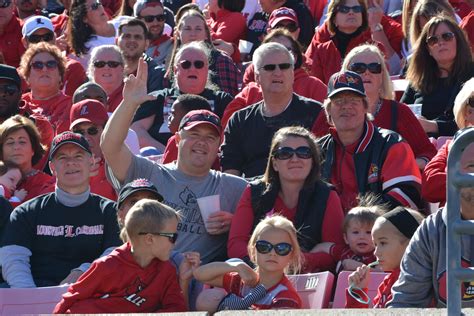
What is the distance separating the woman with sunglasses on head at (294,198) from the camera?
7.53 m

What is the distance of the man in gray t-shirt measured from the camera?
772cm

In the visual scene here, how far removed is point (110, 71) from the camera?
36.0ft

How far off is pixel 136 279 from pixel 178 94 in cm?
414

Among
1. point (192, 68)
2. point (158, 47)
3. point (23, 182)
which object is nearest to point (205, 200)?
point (23, 182)

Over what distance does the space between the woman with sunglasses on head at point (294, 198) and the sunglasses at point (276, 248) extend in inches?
32.2

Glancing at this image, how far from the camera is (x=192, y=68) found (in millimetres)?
10391

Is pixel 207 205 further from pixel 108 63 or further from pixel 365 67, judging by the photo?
pixel 108 63

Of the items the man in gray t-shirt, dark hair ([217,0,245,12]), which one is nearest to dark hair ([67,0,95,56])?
dark hair ([217,0,245,12])

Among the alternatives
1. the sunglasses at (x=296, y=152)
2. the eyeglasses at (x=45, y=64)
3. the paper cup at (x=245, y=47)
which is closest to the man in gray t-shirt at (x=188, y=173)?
the sunglasses at (x=296, y=152)

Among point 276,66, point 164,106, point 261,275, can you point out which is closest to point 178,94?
point 164,106

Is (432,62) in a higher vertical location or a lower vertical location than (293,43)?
lower

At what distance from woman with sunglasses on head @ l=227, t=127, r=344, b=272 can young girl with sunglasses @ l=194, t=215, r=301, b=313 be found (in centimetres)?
70

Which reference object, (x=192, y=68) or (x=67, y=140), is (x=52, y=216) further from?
(x=192, y=68)

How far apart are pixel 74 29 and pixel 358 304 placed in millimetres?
7152
